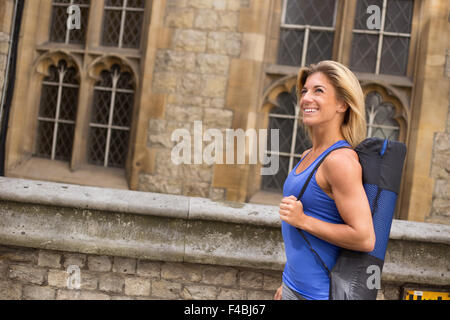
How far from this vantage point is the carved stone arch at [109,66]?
4.61 m

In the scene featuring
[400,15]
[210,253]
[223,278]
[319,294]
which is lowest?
[223,278]

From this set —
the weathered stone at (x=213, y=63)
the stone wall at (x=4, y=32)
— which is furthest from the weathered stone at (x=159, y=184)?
the stone wall at (x=4, y=32)

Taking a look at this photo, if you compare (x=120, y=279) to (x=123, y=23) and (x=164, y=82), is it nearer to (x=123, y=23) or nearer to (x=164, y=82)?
(x=164, y=82)

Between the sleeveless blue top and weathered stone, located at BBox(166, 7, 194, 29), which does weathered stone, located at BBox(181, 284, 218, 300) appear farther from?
weathered stone, located at BBox(166, 7, 194, 29)

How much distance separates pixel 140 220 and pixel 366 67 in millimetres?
3288

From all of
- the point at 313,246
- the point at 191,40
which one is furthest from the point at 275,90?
the point at 313,246

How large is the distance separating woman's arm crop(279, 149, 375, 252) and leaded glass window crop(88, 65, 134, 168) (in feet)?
13.0

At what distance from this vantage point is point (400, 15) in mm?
4414

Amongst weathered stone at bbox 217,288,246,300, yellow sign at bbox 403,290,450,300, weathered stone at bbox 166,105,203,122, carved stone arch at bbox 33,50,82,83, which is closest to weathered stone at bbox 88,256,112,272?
weathered stone at bbox 217,288,246,300

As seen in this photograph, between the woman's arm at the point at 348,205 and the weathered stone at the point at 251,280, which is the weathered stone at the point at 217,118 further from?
the woman's arm at the point at 348,205
